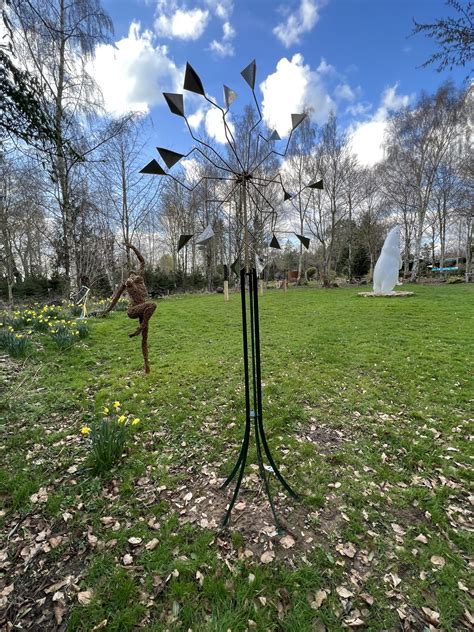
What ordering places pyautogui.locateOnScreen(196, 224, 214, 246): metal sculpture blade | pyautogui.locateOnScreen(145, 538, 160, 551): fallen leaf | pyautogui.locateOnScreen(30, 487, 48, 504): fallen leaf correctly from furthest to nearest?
1. pyautogui.locateOnScreen(30, 487, 48, 504): fallen leaf
2. pyautogui.locateOnScreen(145, 538, 160, 551): fallen leaf
3. pyautogui.locateOnScreen(196, 224, 214, 246): metal sculpture blade

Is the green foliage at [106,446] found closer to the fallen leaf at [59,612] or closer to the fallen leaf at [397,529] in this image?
the fallen leaf at [59,612]

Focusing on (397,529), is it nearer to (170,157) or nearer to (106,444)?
(106,444)

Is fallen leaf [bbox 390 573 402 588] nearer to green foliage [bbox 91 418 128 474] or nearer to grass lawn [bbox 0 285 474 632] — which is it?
grass lawn [bbox 0 285 474 632]

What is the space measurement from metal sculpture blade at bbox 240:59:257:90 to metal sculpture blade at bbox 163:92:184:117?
0.41m

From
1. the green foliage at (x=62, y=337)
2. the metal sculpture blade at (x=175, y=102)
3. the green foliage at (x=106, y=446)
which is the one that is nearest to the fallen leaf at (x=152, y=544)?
the green foliage at (x=106, y=446)

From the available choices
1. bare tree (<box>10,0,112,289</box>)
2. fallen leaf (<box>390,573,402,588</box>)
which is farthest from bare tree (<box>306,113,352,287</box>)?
fallen leaf (<box>390,573,402,588</box>)

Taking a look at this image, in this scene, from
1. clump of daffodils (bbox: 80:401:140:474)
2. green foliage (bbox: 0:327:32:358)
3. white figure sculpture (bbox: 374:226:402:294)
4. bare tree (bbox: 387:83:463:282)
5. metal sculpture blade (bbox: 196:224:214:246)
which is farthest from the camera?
bare tree (bbox: 387:83:463:282)

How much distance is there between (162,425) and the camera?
326cm

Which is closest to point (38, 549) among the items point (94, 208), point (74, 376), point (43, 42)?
point (74, 376)

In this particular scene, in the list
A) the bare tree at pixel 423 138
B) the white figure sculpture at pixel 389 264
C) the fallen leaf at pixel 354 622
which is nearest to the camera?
the fallen leaf at pixel 354 622

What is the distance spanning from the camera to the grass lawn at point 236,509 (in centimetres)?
156

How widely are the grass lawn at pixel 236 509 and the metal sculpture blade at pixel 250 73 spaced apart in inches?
114

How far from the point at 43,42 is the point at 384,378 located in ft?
37.8

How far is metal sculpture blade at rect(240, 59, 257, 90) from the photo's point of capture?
1.64 meters
